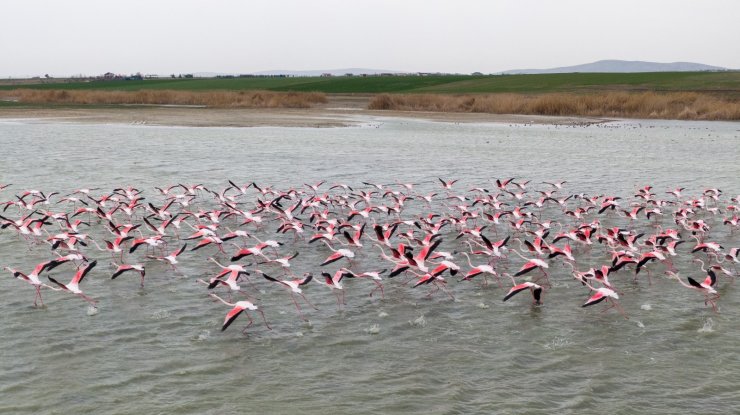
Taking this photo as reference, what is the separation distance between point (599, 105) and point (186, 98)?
35125mm

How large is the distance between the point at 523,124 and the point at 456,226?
104 ft

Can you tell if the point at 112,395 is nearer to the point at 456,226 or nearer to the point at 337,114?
the point at 456,226

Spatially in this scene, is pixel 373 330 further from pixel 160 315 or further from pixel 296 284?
pixel 160 315

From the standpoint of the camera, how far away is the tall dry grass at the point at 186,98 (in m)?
61.3

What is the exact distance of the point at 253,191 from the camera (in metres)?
19.6

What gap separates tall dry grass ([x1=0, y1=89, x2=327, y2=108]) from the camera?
201 ft

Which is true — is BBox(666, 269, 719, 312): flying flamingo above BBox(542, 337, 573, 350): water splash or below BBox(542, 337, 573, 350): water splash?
above

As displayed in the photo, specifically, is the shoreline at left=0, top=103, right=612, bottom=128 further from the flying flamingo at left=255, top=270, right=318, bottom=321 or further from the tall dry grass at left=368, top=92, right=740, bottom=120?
the flying flamingo at left=255, top=270, right=318, bottom=321

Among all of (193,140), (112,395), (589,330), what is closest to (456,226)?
(589,330)

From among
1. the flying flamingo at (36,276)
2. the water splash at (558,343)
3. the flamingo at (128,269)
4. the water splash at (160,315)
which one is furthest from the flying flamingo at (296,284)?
the water splash at (558,343)

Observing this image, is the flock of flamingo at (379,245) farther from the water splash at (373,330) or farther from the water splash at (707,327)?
the water splash at (373,330)

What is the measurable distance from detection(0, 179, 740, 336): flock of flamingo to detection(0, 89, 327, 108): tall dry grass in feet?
141

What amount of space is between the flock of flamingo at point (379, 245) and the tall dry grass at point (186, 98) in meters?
43.0

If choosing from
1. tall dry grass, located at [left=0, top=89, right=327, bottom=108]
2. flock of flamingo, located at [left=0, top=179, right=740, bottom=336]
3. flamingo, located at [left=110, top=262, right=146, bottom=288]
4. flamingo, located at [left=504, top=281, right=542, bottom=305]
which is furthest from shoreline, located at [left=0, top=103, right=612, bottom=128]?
flamingo, located at [left=504, top=281, right=542, bottom=305]
